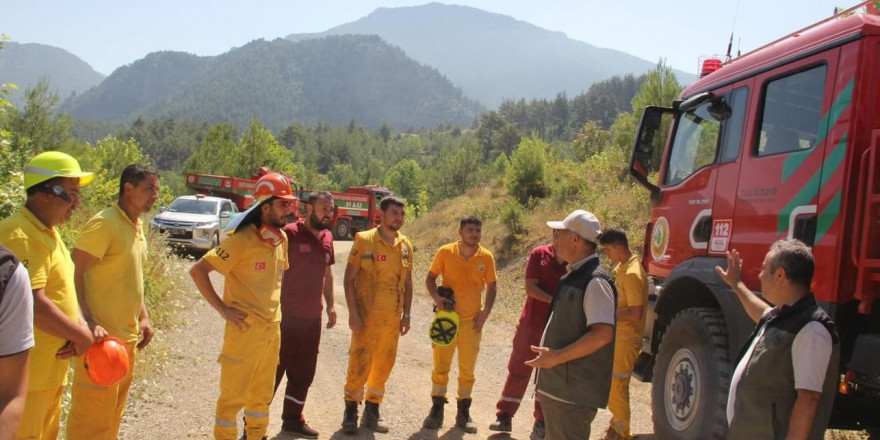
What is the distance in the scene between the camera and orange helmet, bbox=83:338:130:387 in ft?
10.4

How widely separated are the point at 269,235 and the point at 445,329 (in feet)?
5.87

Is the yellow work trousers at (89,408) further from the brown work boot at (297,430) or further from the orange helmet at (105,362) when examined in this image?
the brown work boot at (297,430)

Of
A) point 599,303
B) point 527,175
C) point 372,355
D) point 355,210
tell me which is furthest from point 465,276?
point 355,210

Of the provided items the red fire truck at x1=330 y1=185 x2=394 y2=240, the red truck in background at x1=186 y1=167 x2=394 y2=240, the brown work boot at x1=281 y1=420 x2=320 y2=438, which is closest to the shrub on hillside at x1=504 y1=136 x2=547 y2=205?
the red truck in background at x1=186 y1=167 x2=394 y2=240

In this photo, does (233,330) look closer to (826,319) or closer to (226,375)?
(226,375)

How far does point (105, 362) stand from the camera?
319 cm

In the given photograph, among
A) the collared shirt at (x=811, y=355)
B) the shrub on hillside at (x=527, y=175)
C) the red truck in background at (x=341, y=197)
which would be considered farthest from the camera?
the red truck in background at (x=341, y=197)

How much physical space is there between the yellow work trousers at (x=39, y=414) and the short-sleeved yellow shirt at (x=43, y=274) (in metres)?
0.04

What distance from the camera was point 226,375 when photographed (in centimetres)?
412

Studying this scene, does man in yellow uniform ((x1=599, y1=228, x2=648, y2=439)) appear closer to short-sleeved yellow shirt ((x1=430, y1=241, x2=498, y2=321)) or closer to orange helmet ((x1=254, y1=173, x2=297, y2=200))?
short-sleeved yellow shirt ((x1=430, y1=241, x2=498, y2=321))

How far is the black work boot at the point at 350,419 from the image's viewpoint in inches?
203

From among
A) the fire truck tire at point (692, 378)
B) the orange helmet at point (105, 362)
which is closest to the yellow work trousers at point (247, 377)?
the orange helmet at point (105, 362)

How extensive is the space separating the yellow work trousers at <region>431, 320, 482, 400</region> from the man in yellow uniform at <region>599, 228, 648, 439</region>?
1.16 metres

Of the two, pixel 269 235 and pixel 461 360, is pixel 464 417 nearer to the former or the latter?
pixel 461 360
